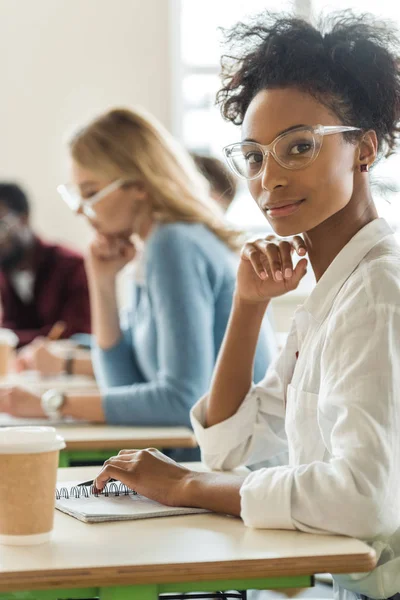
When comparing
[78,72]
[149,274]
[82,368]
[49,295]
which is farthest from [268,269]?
[78,72]

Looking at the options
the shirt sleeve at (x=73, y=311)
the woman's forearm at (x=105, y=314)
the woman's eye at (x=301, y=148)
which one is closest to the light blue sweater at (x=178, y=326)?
the woman's forearm at (x=105, y=314)

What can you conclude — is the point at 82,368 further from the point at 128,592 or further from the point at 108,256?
the point at 128,592

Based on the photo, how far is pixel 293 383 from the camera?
4.46 ft

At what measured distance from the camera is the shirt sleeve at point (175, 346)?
2.20 meters

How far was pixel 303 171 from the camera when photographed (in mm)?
1303

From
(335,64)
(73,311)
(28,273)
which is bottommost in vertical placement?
(73,311)

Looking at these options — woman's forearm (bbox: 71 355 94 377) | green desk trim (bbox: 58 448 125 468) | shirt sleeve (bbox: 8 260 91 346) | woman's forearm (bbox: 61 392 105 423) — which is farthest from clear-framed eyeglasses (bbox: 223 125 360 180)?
shirt sleeve (bbox: 8 260 91 346)

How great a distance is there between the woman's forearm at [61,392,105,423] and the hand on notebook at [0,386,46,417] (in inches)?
2.9

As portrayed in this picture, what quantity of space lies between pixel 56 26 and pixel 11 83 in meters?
0.42

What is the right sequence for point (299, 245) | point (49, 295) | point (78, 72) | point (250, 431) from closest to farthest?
point (299, 245) → point (250, 431) → point (49, 295) → point (78, 72)

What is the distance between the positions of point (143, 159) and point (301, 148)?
1256 mm

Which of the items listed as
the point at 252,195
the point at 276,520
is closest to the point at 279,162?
the point at 252,195

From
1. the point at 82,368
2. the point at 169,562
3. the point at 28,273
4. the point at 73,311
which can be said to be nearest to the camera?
the point at 169,562

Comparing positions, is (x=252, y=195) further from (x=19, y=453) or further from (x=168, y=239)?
(x=168, y=239)
